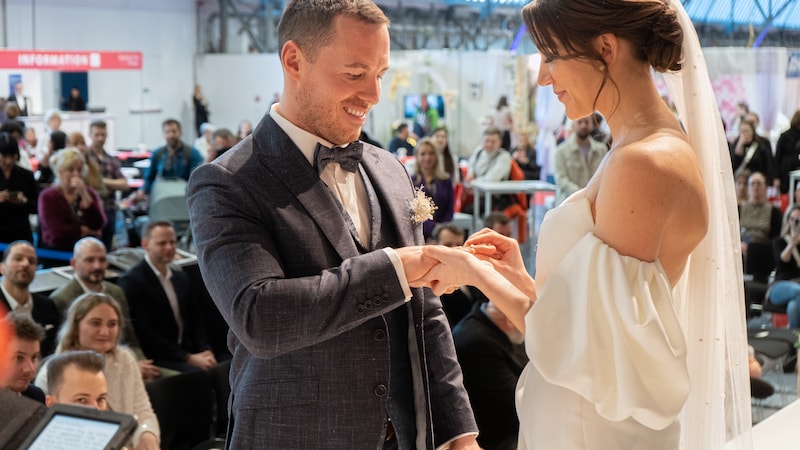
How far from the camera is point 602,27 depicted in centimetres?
192

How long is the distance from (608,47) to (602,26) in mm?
51

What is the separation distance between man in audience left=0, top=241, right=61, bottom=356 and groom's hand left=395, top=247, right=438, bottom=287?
3986 mm

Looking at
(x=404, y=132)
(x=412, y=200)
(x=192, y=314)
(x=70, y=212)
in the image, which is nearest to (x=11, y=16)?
(x=404, y=132)

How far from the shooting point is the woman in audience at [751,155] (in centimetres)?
1173

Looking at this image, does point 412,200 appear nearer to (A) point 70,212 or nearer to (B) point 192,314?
(B) point 192,314

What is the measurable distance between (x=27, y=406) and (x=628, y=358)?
1101 mm

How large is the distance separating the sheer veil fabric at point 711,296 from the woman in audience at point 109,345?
9.90 ft

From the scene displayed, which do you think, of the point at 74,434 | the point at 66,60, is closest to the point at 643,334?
the point at 74,434

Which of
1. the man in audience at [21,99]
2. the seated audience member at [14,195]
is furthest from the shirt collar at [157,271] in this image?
the man in audience at [21,99]

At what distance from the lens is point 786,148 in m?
11.8

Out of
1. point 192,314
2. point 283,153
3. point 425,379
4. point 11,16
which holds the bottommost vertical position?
point 192,314

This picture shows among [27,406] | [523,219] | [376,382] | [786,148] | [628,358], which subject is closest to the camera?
[27,406]

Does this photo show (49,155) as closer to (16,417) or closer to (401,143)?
(401,143)

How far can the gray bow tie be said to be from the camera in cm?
215
